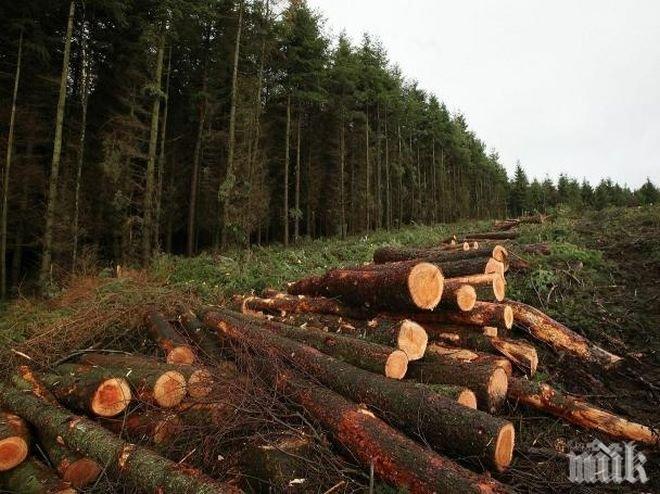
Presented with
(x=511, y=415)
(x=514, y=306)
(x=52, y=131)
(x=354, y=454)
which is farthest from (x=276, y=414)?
(x=52, y=131)

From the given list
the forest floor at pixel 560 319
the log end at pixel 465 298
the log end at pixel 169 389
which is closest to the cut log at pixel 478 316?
the log end at pixel 465 298

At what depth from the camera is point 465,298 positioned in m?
6.11

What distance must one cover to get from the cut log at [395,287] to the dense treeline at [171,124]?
10265 mm

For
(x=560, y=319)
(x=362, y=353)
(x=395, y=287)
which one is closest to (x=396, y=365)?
(x=362, y=353)

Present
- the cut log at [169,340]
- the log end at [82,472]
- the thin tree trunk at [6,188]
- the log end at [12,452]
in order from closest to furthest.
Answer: the log end at [82,472] → the log end at [12,452] → the cut log at [169,340] → the thin tree trunk at [6,188]

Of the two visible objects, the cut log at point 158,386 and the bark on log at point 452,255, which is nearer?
the cut log at point 158,386

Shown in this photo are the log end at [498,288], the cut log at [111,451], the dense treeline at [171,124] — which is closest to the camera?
the cut log at [111,451]

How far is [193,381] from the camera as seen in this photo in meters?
4.95

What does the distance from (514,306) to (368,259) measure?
35.4 ft

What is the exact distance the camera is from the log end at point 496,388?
4.87m

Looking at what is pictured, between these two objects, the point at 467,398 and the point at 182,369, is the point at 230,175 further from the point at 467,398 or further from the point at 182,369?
the point at 467,398

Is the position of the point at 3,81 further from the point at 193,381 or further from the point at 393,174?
the point at 393,174

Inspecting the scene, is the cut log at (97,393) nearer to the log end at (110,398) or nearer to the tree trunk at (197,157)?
the log end at (110,398)

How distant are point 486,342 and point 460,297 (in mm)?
725
